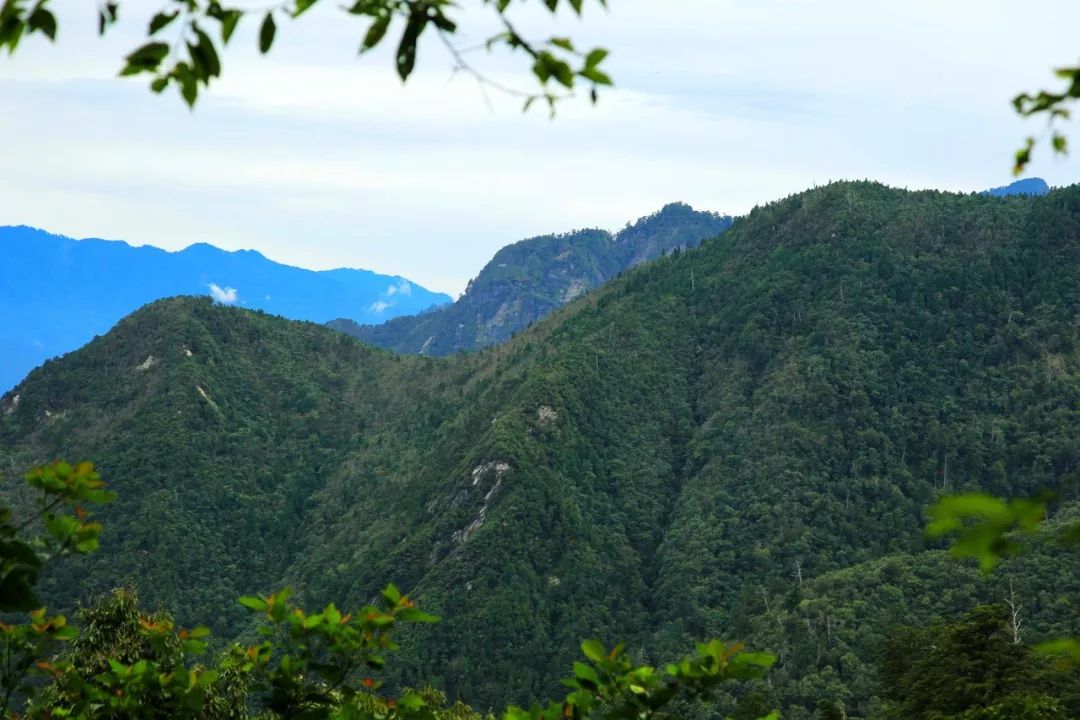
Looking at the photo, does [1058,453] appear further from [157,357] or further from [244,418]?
[157,357]

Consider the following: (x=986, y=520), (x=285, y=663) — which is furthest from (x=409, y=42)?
(x=285, y=663)

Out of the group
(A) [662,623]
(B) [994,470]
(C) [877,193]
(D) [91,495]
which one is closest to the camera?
(D) [91,495]

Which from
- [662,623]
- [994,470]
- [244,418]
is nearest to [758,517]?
[662,623]

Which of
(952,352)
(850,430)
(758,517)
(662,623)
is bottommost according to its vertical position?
(662,623)

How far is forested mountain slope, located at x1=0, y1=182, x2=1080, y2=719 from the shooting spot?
121375 mm

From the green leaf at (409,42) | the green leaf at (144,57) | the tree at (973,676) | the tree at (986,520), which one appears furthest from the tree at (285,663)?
the tree at (973,676)

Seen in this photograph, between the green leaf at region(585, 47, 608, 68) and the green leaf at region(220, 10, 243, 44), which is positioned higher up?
the green leaf at region(220, 10, 243, 44)

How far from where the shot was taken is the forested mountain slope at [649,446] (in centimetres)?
12138

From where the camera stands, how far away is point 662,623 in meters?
124

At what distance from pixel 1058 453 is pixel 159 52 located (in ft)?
463

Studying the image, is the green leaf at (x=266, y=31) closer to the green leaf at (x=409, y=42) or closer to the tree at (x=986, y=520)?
the green leaf at (x=409, y=42)

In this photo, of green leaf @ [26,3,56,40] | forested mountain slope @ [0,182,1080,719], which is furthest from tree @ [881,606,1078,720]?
green leaf @ [26,3,56,40]

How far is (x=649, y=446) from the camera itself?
6161 inches

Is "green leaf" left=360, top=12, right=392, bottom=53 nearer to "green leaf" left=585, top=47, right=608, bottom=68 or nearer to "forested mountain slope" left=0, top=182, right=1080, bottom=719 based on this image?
"green leaf" left=585, top=47, right=608, bottom=68
